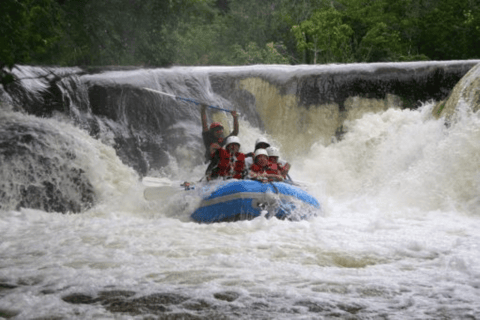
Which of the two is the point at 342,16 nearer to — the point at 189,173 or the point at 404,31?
the point at 404,31

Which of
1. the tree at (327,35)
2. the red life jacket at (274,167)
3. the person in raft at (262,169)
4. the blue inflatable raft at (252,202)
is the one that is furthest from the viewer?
the tree at (327,35)

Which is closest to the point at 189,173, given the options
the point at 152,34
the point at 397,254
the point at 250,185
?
the point at 250,185

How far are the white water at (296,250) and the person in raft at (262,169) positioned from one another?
2.53 ft

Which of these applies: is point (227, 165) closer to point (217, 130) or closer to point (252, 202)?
point (252, 202)

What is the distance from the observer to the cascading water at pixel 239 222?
10.4 feet

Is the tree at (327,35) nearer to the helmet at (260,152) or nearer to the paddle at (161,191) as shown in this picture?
the helmet at (260,152)

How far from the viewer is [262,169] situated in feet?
22.2

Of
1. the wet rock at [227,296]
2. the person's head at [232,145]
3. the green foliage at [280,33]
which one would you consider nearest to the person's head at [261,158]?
the person's head at [232,145]

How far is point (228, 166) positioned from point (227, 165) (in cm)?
2

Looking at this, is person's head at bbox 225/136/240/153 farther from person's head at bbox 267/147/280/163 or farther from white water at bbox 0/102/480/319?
white water at bbox 0/102/480/319

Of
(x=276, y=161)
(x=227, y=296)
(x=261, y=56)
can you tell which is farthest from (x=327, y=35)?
(x=227, y=296)

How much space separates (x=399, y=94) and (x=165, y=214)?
556 centimetres

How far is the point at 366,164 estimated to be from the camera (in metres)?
9.20

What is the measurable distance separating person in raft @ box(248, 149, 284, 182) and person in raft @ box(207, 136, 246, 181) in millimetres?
146
